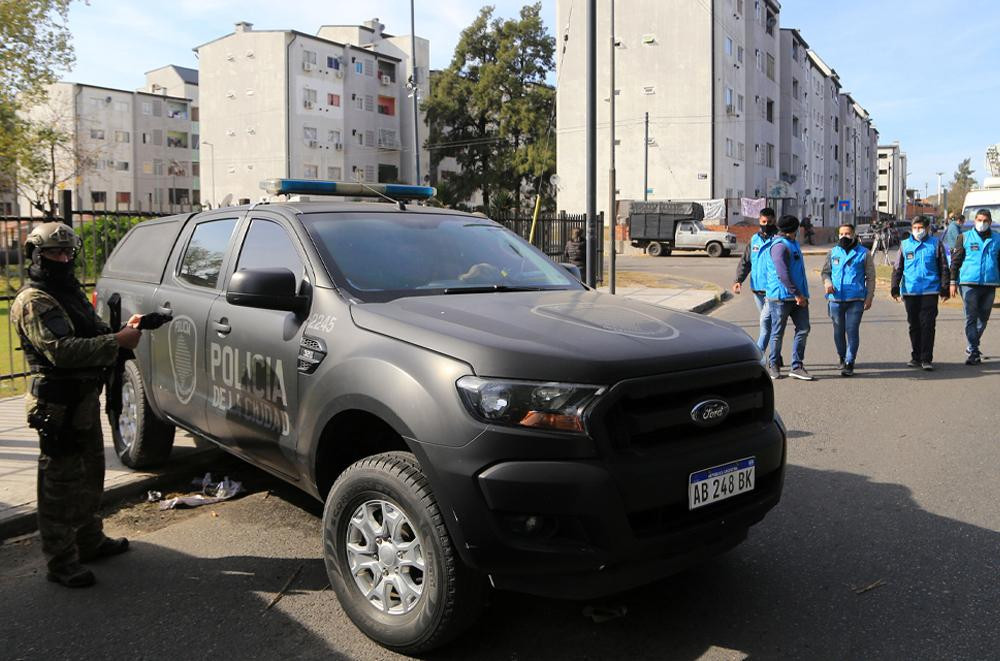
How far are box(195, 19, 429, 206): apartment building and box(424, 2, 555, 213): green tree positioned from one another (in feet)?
22.2

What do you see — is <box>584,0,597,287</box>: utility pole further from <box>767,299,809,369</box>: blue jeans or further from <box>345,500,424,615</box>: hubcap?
<box>345,500,424,615</box>: hubcap

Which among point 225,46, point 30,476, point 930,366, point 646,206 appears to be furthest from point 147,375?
point 225,46

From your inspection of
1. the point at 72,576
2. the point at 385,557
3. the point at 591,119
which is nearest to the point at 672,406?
the point at 385,557

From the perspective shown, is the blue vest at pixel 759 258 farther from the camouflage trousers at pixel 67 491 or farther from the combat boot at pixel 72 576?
the combat boot at pixel 72 576

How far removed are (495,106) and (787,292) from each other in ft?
175

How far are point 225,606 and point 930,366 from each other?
29.2ft

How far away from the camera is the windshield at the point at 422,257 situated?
3.99 metres

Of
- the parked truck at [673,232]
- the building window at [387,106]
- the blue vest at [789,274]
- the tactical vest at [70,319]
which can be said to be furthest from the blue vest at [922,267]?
the building window at [387,106]

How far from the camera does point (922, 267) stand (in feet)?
32.3

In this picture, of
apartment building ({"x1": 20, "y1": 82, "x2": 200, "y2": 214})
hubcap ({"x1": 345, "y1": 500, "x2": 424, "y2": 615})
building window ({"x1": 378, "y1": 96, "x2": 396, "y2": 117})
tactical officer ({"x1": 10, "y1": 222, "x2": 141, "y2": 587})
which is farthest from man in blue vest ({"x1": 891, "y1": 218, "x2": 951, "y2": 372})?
apartment building ({"x1": 20, "y1": 82, "x2": 200, "y2": 214})

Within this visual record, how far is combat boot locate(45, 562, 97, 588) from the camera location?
392 cm

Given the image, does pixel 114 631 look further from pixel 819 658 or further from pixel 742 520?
pixel 819 658

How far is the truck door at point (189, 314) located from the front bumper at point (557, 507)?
2247 millimetres

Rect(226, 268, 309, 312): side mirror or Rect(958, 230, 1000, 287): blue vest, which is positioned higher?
Rect(958, 230, 1000, 287): blue vest
